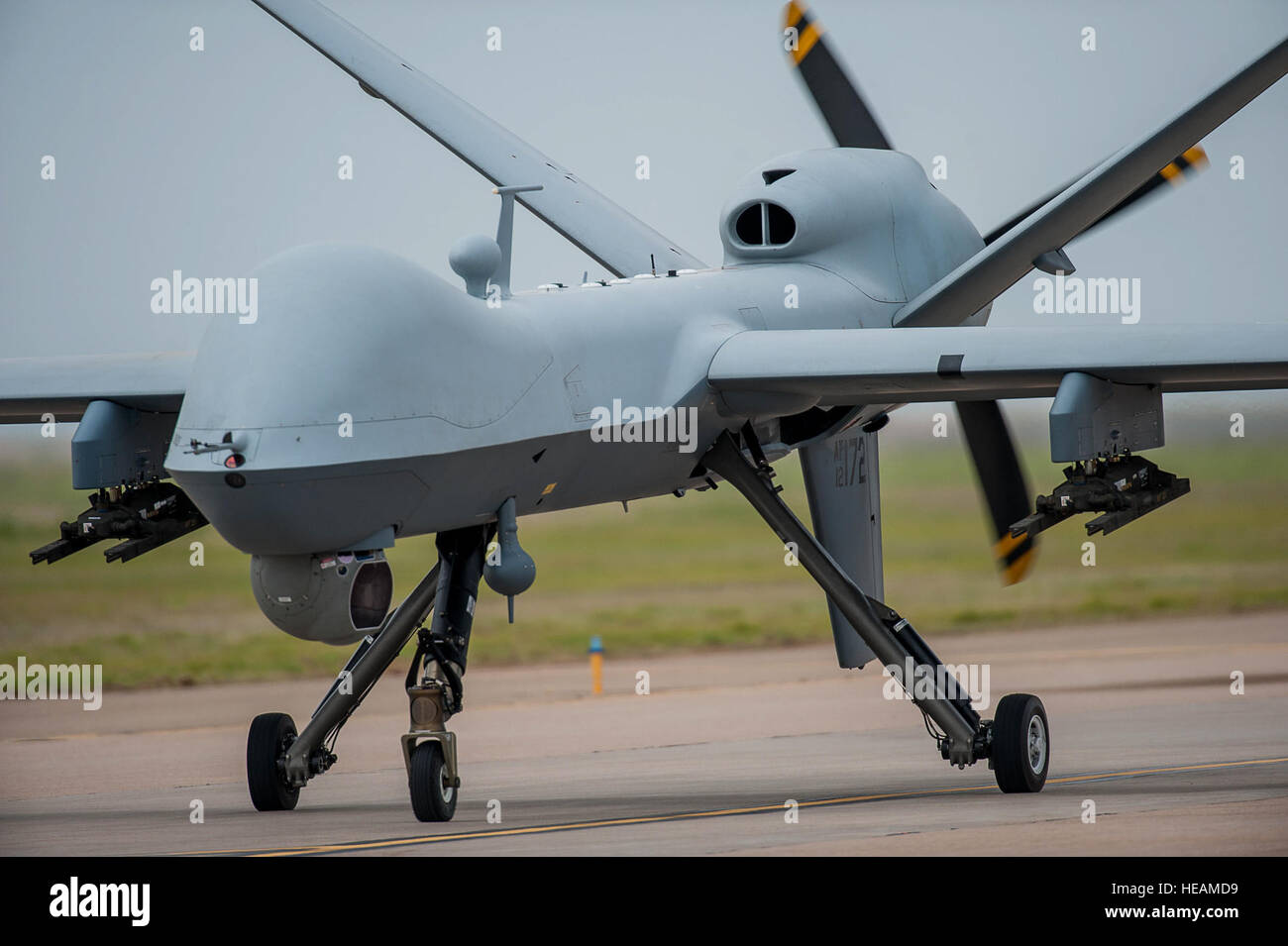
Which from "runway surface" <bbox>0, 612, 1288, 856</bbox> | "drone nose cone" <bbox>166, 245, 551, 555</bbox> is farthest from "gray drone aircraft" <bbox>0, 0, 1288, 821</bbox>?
"runway surface" <bbox>0, 612, 1288, 856</bbox>

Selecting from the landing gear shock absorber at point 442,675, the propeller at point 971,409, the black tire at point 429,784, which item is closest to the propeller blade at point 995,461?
the propeller at point 971,409

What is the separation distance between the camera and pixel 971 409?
1401 centimetres

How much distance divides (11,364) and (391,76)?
492cm

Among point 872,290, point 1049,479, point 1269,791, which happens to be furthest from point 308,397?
point 1049,479

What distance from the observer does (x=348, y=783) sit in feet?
49.8

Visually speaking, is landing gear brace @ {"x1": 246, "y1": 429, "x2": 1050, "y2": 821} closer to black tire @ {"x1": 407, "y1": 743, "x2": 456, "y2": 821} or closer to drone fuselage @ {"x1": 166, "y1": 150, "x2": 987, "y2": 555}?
black tire @ {"x1": 407, "y1": 743, "x2": 456, "y2": 821}

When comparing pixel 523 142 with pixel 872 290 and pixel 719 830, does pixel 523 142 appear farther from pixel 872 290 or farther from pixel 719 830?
pixel 719 830

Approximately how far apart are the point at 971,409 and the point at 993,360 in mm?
2897

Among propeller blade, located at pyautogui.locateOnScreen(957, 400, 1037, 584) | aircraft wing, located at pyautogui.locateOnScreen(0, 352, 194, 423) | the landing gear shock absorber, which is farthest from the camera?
propeller blade, located at pyautogui.locateOnScreen(957, 400, 1037, 584)

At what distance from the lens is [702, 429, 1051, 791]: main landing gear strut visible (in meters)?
12.4

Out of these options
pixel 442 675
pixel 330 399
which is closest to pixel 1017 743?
pixel 442 675

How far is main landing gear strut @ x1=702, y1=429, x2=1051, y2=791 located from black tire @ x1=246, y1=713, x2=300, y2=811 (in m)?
3.40

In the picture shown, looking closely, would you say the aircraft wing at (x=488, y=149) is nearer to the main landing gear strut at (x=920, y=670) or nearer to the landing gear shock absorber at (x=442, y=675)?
the main landing gear strut at (x=920, y=670)

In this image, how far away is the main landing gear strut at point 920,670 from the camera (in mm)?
12352
